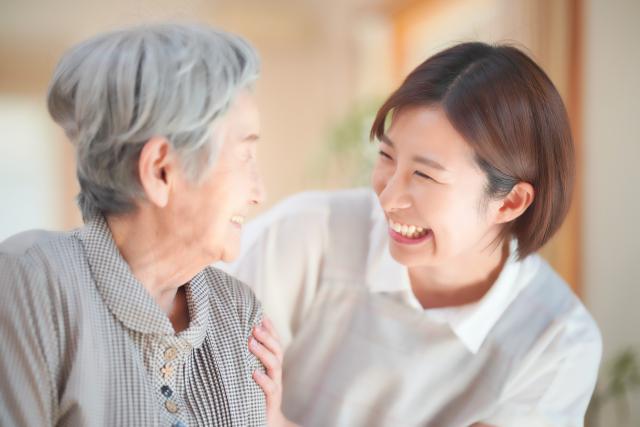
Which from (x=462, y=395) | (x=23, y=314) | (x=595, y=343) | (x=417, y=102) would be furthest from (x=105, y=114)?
(x=595, y=343)

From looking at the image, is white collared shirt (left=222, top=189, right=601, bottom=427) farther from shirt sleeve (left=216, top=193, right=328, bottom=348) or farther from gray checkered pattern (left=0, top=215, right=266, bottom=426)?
gray checkered pattern (left=0, top=215, right=266, bottom=426)

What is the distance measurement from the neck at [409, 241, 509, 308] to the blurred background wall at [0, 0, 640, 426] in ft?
1.81

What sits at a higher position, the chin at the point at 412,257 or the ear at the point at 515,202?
the ear at the point at 515,202

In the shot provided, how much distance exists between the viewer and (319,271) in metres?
1.93

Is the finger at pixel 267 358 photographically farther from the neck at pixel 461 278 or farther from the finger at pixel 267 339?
the neck at pixel 461 278

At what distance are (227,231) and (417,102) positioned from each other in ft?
2.06

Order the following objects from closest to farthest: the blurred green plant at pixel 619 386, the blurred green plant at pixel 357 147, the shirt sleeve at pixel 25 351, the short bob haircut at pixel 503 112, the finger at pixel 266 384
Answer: the shirt sleeve at pixel 25 351
the finger at pixel 266 384
the short bob haircut at pixel 503 112
the blurred green plant at pixel 619 386
the blurred green plant at pixel 357 147

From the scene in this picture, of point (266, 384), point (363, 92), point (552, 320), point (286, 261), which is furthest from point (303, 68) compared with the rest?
point (266, 384)

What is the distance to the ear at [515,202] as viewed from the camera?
1695mm

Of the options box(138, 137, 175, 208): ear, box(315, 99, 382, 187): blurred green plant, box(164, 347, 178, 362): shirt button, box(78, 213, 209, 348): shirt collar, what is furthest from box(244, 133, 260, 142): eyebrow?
box(315, 99, 382, 187): blurred green plant

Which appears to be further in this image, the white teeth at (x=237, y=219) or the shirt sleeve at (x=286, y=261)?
the shirt sleeve at (x=286, y=261)

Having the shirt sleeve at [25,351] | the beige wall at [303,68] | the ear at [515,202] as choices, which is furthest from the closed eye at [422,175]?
the beige wall at [303,68]

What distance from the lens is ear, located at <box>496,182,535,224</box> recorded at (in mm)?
1695

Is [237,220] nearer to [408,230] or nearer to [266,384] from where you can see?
[266,384]
